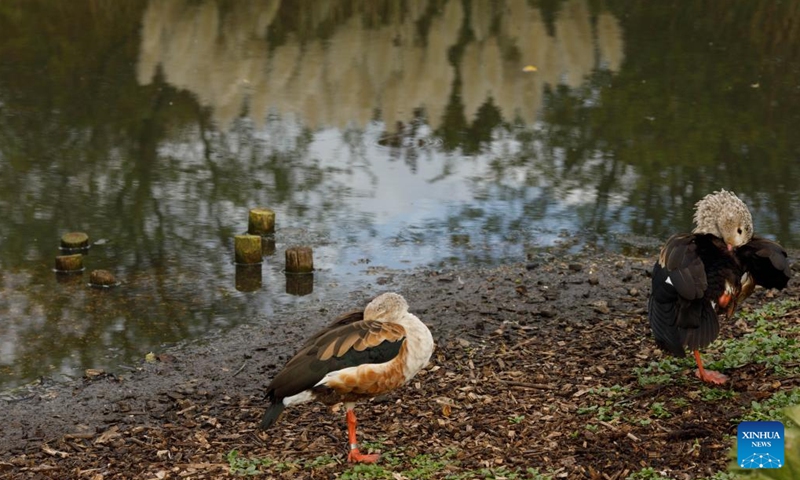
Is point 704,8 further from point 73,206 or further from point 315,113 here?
point 73,206

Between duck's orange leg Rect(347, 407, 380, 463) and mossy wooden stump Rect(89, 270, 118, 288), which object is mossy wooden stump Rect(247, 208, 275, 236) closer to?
mossy wooden stump Rect(89, 270, 118, 288)

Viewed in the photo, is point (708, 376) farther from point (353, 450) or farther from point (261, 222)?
point (261, 222)

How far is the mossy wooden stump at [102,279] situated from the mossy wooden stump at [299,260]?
144cm

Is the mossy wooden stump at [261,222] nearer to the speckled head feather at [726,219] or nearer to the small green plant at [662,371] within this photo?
the small green plant at [662,371]

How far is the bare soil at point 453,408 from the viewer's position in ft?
18.0

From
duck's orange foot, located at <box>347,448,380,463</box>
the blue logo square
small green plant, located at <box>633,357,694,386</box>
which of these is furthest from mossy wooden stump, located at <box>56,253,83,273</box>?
the blue logo square

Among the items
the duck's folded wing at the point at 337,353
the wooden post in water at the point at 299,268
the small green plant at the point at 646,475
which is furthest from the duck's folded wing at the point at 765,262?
the wooden post in water at the point at 299,268

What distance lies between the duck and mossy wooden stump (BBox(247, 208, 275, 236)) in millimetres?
3982

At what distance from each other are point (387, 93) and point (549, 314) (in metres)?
7.70

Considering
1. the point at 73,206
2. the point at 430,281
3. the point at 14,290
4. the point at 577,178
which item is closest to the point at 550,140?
the point at 577,178

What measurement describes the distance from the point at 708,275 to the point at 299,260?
388cm

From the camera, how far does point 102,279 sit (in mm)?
8562

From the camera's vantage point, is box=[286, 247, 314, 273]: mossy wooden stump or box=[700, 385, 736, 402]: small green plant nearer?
box=[700, 385, 736, 402]: small green plant

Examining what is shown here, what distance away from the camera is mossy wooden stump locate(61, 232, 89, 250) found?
9.16 m
